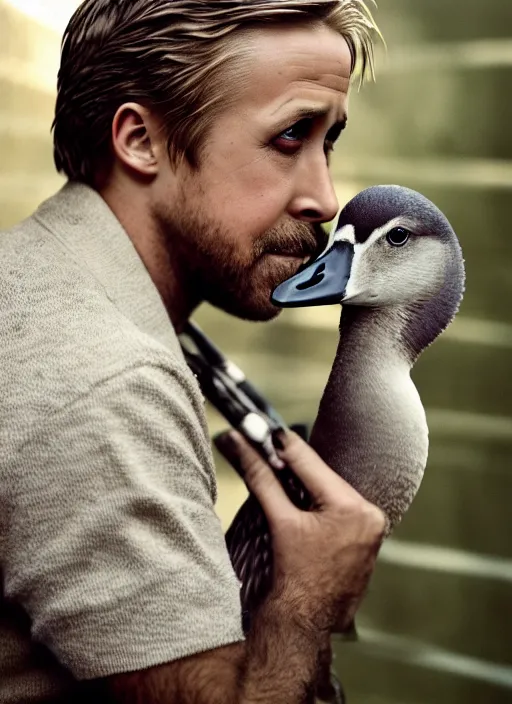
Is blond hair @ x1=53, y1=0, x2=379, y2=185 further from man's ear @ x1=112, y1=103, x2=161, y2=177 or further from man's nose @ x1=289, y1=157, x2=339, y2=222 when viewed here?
man's nose @ x1=289, y1=157, x2=339, y2=222

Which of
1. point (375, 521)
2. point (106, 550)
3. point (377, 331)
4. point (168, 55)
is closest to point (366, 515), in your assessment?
point (375, 521)

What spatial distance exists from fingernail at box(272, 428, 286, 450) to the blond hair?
0.35 meters

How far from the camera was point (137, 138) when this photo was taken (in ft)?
3.63

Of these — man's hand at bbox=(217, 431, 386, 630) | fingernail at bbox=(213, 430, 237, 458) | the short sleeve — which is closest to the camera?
the short sleeve

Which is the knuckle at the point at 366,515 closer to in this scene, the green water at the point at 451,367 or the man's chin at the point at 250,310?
the green water at the point at 451,367

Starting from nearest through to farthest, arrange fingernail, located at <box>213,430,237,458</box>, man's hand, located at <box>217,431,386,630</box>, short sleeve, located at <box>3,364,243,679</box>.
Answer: short sleeve, located at <box>3,364,243,679</box> → man's hand, located at <box>217,431,386,630</box> → fingernail, located at <box>213,430,237,458</box>

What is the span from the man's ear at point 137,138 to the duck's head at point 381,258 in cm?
23

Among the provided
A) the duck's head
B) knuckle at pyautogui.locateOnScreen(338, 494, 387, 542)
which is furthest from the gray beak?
knuckle at pyautogui.locateOnScreen(338, 494, 387, 542)

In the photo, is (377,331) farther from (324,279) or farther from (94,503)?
(94,503)

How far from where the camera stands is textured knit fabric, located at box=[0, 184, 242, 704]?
0.87 metres

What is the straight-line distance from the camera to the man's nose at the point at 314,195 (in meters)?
1.10

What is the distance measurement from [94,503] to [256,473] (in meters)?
0.29

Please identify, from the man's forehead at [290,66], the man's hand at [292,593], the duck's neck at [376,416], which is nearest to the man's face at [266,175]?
the man's forehead at [290,66]

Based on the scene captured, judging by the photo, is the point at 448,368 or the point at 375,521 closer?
the point at 375,521
